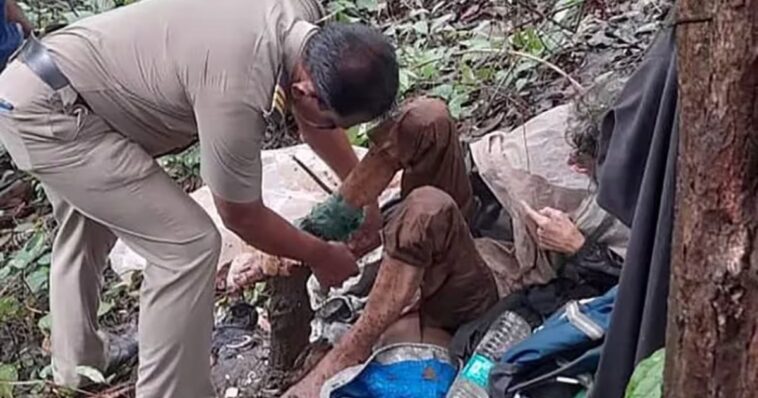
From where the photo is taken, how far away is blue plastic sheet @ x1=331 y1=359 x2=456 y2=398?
9.70 feet

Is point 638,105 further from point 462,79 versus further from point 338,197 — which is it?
point 462,79

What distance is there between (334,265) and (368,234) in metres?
0.29

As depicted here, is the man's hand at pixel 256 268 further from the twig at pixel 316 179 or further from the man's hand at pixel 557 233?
the man's hand at pixel 557 233

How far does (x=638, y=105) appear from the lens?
209 centimetres

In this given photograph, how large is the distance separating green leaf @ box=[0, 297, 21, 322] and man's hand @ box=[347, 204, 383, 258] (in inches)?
51.0

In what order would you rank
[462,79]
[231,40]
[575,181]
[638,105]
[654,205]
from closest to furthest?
[654,205] < [638,105] < [231,40] < [575,181] < [462,79]

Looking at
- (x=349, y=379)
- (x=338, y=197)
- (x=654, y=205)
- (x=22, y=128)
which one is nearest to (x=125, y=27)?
(x=22, y=128)

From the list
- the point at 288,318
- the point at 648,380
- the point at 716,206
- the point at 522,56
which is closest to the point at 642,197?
→ the point at 648,380

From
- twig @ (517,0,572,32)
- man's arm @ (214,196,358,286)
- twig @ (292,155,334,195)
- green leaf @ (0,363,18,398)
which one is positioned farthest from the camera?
twig @ (517,0,572,32)

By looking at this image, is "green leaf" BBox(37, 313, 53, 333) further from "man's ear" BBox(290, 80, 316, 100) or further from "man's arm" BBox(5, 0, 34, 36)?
"man's ear" BBox(290, 80, 316, 100)

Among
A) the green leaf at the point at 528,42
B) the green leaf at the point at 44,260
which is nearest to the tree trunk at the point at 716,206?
the green leaf at the point at 44,260

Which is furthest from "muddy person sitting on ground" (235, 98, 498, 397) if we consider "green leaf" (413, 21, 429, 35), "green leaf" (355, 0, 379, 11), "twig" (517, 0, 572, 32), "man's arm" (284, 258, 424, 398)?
"green leaf" (355, 0, 379, 11)

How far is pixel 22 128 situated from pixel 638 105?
1.55 metres

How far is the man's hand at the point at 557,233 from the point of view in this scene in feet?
9.57
